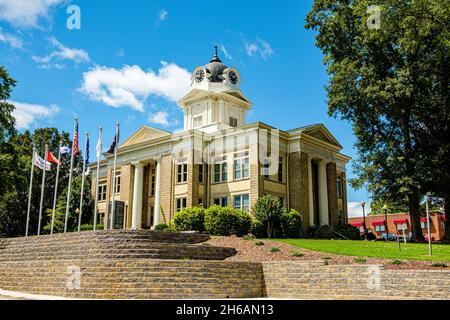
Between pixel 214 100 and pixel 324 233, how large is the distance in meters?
15.3

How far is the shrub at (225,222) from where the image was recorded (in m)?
29.9

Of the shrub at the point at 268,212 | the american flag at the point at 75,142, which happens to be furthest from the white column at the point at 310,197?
the american flag at the point at 75,142

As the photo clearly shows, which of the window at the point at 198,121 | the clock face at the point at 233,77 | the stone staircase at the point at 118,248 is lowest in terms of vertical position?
the stone staircase at the point at 118,248

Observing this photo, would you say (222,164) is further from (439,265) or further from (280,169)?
(439,265)

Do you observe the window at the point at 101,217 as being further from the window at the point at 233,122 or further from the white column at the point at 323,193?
the white column at the point at 323,193

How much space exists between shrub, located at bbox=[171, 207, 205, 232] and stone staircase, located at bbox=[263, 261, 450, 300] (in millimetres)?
13444

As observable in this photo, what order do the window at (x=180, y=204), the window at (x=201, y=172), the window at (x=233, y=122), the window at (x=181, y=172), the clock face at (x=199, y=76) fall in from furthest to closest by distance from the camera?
the clock face at (x=199, y=76), the window at (x=233, y=122), the window at (x=201, y=172), the window at (x=181, y=172), the window at (x=180, y=204)

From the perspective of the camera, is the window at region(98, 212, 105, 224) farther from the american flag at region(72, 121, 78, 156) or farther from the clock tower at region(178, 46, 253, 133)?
the american flag at region(72, 121, 78, 156)

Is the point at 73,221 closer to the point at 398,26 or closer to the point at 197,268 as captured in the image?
the point at 197,268

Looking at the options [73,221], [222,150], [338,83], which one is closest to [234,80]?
[222,150]

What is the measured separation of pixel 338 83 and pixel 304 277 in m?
19.4

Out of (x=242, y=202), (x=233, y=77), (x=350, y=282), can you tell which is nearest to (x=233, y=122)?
(x=233, y=77)

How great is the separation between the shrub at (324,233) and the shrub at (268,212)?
16.6 feet

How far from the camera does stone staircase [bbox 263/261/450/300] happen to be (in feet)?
46.0
